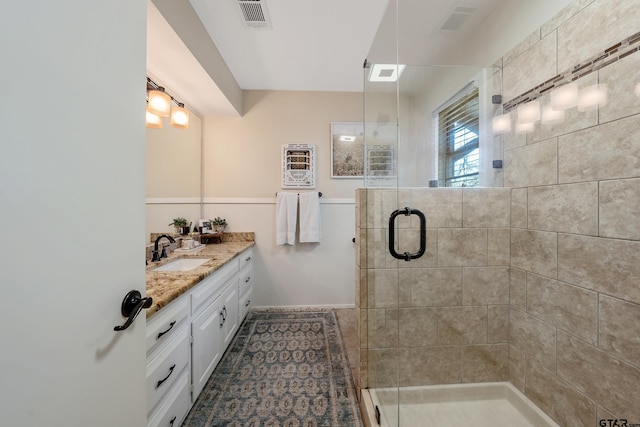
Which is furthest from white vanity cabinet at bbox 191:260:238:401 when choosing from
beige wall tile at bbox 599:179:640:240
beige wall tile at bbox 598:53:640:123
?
beige wall tile at bbox 598:53:640:123

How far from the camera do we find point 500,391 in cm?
141

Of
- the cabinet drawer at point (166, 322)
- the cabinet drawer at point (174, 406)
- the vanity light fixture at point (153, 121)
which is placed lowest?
the cabinet drawer at point (174, 406)

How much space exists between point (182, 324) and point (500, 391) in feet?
6.19

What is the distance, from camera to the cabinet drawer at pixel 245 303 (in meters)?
2.27

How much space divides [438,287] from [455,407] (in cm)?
70

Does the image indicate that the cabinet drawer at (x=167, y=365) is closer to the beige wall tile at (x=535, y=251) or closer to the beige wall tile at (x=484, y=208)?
the beige wall tile at (x=484, y=208)

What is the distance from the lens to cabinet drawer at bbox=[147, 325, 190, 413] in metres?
0.99

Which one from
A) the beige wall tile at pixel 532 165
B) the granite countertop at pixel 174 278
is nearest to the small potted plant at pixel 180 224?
the granite countertop at pixel 174 278

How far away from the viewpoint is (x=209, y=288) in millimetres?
1529

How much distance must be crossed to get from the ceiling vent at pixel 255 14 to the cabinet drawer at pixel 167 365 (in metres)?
2.05

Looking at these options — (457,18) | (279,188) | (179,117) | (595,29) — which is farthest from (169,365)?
(457,18)

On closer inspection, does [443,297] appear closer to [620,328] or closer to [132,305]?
[620,328]

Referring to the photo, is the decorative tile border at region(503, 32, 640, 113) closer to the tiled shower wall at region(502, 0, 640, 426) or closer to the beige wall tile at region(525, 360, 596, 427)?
the tiled shower wall at region(502, 0, 640, 426)

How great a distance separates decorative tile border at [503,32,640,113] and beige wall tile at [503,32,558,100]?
0.11ft
